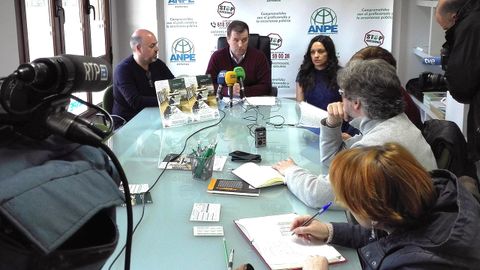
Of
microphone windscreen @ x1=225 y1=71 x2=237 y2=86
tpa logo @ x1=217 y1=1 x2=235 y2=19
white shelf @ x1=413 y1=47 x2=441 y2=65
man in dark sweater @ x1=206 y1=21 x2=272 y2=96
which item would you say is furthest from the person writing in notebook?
tpa logo @ x1=217 y1=1 x2=235 y2=19

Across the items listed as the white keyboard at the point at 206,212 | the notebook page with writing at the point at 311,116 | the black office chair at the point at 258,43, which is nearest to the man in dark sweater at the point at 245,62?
the black office chair at the point at 258,43

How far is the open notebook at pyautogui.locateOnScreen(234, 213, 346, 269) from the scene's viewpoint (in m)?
1.29

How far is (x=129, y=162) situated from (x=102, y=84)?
4.98 feet

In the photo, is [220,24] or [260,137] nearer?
[260,137]

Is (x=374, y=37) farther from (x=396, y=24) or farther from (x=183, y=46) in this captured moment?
(x=183, y=46)

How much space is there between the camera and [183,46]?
509cm

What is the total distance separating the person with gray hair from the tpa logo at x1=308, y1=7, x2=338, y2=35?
10.0 ft

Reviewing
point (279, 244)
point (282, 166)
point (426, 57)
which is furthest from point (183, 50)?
point (279, 244)

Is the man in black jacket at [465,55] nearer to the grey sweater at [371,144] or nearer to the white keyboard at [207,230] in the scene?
the grey sweater at [371,144]

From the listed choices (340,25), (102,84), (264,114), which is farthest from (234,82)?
(102,84)

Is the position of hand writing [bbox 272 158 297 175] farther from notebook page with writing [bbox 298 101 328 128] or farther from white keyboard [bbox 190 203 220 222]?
notebook page with writing [bbox 298 101 328 128]

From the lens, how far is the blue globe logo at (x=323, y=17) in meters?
4.84

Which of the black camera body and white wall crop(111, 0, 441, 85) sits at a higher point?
white wall crop(111, 0, 441, 85)

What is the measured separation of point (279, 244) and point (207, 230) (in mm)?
221
